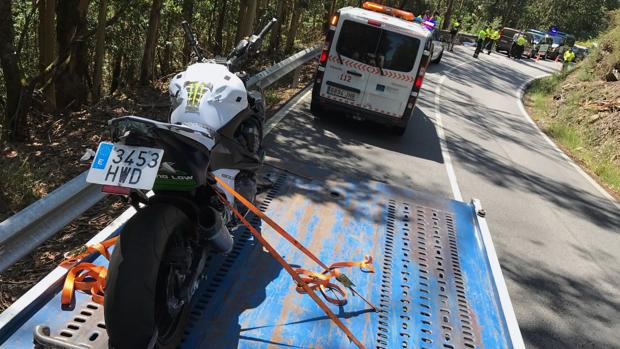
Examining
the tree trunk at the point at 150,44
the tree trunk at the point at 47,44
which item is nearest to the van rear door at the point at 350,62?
the tree trunk at the point at 150,44

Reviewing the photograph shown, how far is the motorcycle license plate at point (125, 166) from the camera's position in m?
2.55

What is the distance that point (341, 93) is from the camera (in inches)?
392

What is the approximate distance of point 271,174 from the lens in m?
5.96

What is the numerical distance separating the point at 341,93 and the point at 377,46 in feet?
3.63

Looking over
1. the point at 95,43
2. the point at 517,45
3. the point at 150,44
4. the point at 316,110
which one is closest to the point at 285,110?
the point at 316,110

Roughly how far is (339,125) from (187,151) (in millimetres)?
7728

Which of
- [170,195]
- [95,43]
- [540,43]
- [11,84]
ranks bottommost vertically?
[95,43]

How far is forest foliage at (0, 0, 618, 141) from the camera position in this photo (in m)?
8.30

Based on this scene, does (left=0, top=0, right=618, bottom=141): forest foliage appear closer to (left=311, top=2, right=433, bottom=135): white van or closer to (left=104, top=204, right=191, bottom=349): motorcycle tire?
(left=311, top=2, right=433, bottom=135): white van

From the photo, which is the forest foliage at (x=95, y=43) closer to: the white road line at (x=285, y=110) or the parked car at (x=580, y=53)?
the white road line at (x=285, y=110)

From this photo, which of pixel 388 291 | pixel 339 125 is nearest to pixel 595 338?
pixel 388 291

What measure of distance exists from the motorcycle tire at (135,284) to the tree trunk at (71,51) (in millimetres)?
7574

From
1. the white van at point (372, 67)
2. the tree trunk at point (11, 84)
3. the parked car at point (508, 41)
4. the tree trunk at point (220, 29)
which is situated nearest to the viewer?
the tree trunk at point (11, 84)

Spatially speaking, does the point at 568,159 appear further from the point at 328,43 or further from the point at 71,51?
the point at 71,51
